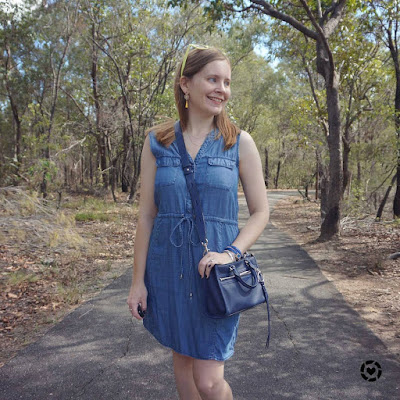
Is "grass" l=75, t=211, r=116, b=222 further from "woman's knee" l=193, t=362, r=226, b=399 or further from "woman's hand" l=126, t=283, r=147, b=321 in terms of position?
"woman's knee" l=193, t=362, r=226, b=399

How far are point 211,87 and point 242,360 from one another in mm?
2378

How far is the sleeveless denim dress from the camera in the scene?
5.83 ft

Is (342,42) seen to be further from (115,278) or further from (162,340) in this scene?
(162,340)

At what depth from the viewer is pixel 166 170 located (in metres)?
1.83

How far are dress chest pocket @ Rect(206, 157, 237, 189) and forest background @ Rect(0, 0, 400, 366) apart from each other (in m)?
2.60

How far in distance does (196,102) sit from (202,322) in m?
1.00

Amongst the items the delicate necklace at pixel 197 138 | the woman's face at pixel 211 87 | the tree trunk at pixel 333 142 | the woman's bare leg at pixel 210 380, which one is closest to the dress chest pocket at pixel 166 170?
the delicate necklace at pixel 197 138

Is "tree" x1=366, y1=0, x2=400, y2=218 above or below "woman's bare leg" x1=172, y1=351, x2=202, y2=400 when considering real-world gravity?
above

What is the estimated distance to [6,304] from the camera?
189 inches

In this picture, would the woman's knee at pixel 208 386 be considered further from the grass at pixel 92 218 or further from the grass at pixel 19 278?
the grass at pixel 92 218

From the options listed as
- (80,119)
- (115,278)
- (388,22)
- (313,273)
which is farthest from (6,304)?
(80,119)

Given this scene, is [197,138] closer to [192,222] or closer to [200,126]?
[200,126]

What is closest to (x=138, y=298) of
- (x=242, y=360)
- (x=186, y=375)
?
(x=186, y=375)

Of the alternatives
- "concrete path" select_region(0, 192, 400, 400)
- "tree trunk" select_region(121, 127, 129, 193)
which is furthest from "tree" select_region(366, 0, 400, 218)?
"tree trunk" select_region(121, 127, 129, 193)
